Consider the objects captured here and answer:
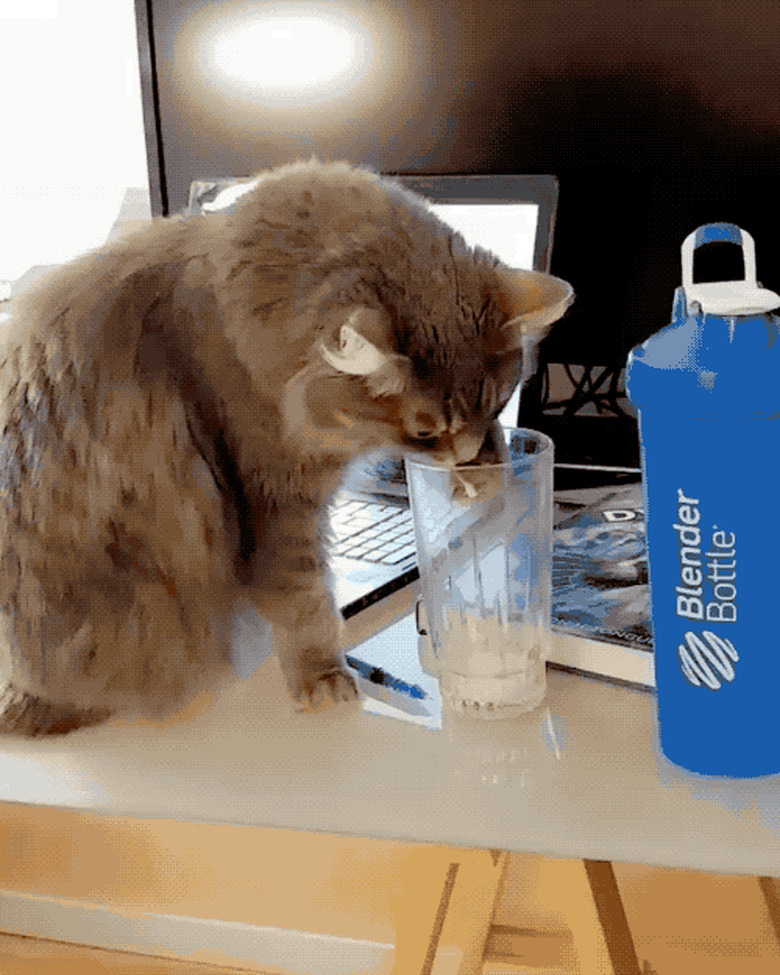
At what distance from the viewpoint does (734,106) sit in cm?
95

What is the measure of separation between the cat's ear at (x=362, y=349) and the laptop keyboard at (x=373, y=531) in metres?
0.26

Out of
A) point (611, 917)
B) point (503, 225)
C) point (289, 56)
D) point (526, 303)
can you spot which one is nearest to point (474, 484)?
point (526, 303)

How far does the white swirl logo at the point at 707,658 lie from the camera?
508 millimetres

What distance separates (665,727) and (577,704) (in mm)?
86

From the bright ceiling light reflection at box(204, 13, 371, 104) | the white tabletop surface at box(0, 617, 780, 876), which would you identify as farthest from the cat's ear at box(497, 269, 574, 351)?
the bright ceiling light reflection at box(204, 13, 371, 104)

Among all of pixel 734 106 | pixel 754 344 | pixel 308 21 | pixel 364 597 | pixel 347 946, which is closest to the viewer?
pixel 754 344

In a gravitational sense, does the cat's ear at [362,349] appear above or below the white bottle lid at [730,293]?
below

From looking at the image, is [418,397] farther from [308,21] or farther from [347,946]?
[347,946]

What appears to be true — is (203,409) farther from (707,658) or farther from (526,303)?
(707,658)

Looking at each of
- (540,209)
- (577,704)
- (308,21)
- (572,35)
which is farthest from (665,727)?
(308,21)

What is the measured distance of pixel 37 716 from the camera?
63 cm

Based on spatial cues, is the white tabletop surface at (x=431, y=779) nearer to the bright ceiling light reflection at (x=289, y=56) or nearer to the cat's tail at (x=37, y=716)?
the cat's tail at (x=37, y=716)

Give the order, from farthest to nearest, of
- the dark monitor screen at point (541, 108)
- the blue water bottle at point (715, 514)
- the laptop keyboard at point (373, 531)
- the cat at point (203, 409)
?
the dark monitor screen at point (541, 108) < the laptop keyboard at point (373, 531) < the cat at point (203, 409) < the blue water bottle at point (715, 514)

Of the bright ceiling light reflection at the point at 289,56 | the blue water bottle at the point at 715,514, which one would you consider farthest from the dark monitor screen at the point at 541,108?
the blue water bottle at the point at 715,514
